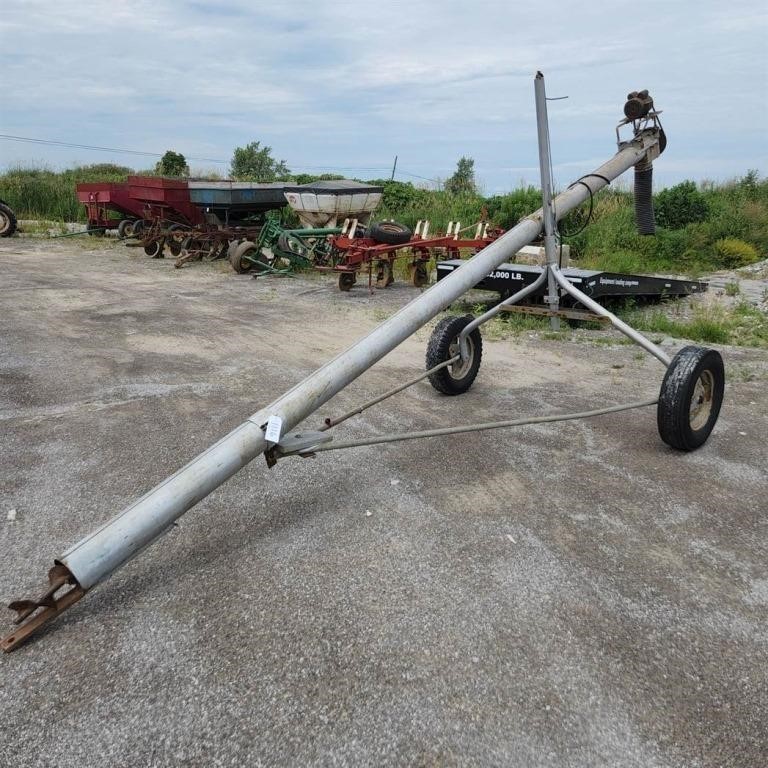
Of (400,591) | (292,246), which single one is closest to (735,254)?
(292,246)

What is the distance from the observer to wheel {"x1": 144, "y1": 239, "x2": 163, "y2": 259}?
13.1 meters

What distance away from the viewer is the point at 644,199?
15.6 ft

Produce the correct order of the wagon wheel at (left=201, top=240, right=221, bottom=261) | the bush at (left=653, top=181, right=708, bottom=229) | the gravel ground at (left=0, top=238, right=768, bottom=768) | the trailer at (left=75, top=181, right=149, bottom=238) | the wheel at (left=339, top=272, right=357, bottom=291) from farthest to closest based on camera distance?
the bush at (left=653, top=181, right=708, bottom=229) → the trailer at (left=75, top=181, right=149, bottom=238) → the wagon wheel at (left=201, top=240, right=221, bottom=261) → the wheel at (left=339, top=272, right=357, bottom=291) → the gravel ground at (left=0, top=238, right=768, bottom=768)

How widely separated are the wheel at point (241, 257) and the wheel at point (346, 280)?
2.34 meters

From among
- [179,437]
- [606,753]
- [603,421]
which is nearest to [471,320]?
[603,421]

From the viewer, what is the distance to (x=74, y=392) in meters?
4.79

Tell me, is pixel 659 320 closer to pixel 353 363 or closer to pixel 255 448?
pixel 353 363

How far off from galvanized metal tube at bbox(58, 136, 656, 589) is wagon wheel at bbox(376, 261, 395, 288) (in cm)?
591

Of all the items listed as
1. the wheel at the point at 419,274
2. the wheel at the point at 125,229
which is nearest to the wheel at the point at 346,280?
the wheel at the point at 419,274

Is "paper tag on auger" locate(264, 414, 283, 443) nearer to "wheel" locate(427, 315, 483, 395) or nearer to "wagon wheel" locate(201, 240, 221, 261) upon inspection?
"wheel" locate(427, 315, 483, 395)

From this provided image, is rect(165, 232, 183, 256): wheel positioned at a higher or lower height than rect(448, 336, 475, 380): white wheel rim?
higher

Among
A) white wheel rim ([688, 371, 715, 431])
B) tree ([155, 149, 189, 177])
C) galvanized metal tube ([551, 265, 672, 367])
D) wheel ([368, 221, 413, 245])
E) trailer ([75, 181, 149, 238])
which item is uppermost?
tree ([155, 149, 189, 177])

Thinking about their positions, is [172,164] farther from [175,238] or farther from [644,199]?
[644,199]

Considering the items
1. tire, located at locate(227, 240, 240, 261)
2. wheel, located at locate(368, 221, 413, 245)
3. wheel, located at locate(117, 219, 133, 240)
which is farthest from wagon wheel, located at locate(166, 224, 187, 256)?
wheel, located at locate(368, 221, 413, 245)
